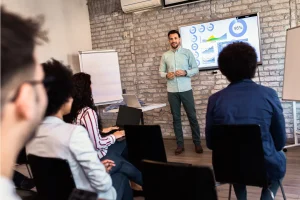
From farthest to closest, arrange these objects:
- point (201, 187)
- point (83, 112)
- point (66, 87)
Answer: point (83, 112), point (66, 87), point (201, 187)

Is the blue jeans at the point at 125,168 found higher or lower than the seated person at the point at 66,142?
lower

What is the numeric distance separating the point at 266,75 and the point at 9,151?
14.0ft

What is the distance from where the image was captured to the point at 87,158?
149 centimetres

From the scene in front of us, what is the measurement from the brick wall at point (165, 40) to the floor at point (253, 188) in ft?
1.70

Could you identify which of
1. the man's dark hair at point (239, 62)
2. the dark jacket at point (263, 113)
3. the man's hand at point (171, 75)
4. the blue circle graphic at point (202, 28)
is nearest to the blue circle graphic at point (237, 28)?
the blue circle graphic at point (202, 28)

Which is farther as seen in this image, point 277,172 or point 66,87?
point 277,172

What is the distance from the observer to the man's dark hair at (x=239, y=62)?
187 cm

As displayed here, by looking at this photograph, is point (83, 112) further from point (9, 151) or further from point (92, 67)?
point (92, 67)

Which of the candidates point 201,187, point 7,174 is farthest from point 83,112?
point 7,174

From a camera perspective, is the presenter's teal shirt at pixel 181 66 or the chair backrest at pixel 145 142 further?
the presenter's teal shirt at pixel 181 66

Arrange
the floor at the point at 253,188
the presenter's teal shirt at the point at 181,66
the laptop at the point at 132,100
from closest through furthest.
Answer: the floor at the point at 253,188
the laptop at the point at 132,100
the presenter's teal shirt at the point at 181,66

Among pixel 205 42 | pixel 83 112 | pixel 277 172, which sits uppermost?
pixel 205 42

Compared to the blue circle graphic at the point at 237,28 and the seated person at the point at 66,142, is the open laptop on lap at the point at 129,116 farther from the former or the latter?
the blue circle graphic at the point at 237,28

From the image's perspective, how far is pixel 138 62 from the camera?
5375mm
